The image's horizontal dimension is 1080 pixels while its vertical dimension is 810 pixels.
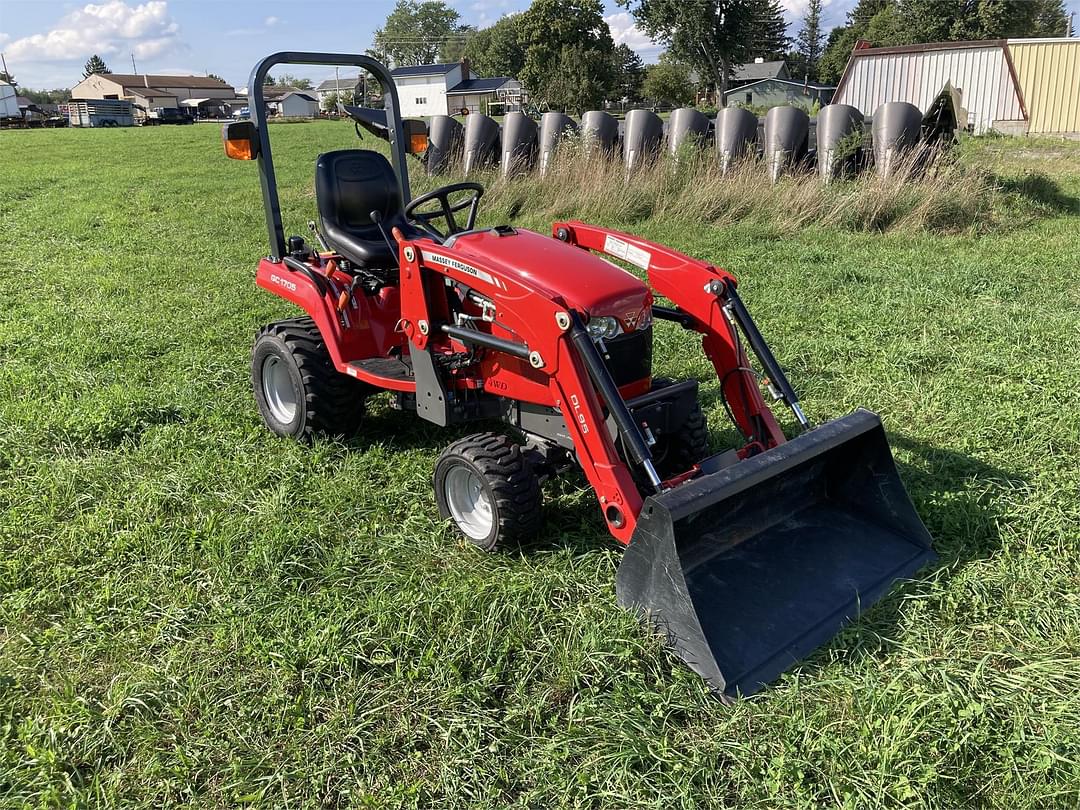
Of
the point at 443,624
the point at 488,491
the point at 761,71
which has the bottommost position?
the point at 443,624

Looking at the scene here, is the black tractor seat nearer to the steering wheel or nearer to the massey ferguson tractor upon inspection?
the massey ferguson tractor

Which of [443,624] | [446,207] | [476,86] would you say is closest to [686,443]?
[443,624]

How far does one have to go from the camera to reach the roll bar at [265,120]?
419 cm

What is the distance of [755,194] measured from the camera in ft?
31.9

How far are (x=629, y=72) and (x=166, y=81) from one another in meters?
66.7

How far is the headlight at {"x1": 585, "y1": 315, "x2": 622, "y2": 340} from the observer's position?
3.14m

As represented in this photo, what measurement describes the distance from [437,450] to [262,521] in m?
1.00

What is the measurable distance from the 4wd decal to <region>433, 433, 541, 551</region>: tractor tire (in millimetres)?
631

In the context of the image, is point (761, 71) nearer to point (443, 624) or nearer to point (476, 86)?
point (476, 86)

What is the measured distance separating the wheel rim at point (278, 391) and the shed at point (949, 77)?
75.9 ft

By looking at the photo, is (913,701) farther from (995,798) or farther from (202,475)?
(202,475)

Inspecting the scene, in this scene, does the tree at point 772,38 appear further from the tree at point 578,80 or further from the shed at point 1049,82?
the shed at point 1049,82

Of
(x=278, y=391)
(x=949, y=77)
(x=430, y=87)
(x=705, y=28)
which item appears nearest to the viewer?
(x=278, y=391)

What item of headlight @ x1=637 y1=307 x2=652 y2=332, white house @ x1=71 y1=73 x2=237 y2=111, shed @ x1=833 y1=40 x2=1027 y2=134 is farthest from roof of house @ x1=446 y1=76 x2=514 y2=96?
headlight @ x1=637 y1=307 x2=652 y2=332
